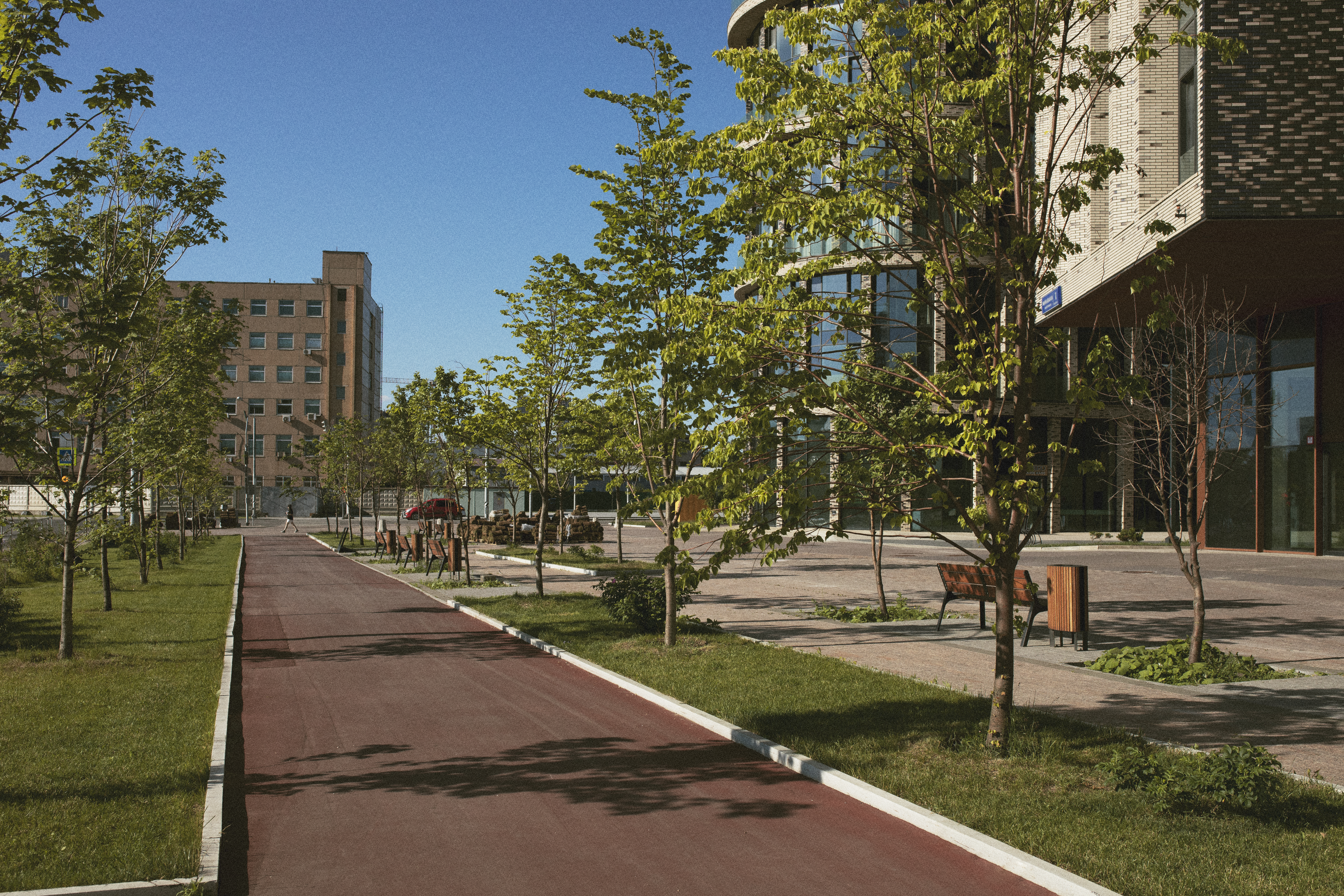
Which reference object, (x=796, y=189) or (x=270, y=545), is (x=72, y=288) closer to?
(x=796, y=189)

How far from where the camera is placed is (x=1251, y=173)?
1709cm

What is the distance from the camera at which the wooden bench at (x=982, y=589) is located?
12.7 meters

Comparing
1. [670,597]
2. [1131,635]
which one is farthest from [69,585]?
[1131,635]

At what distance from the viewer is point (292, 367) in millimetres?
92250

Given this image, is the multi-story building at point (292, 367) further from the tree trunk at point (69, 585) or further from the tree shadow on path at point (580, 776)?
the tree shadow on path at point (580, 776)

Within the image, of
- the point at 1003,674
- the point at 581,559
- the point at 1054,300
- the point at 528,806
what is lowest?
the point at 581,559

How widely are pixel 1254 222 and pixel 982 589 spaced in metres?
9.91

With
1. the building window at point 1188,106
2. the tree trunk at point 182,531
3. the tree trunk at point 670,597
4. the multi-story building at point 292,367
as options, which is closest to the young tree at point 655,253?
the tree trunk at point 670,597

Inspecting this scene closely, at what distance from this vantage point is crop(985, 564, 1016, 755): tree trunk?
24.1 feet

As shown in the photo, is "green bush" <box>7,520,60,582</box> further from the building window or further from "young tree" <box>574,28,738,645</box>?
the building window

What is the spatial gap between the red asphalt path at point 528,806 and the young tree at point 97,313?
3.65 metres

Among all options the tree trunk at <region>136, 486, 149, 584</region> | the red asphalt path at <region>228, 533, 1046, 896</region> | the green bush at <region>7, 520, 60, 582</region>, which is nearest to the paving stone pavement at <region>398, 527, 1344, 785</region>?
the red asphalt path at <region>228, 533, 1046, 896</region>

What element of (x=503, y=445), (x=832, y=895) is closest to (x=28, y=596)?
(x=503, y=445)

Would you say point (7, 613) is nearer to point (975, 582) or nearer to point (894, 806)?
point (894, 806)
